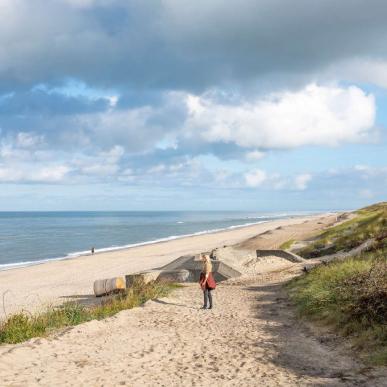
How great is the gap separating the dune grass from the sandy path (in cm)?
50

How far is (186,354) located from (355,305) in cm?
408

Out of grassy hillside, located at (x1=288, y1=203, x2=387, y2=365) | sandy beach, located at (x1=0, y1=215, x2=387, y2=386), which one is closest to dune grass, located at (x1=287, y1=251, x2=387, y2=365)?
grassy hillside, located at (x1=288, y1=203, x2=387, y2=365)

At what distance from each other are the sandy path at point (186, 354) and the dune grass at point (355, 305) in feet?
1.63

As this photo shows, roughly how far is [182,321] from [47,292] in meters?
16.8

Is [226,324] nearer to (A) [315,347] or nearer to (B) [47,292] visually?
(A) [315,347]

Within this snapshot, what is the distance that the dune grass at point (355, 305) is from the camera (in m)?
9.65

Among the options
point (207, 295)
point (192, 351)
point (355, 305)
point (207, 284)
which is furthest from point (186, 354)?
point (207, 295)

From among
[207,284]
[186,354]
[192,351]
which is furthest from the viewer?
[207,284]

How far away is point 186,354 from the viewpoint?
9805 millimetres

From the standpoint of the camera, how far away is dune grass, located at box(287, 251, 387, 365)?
9.65 metres

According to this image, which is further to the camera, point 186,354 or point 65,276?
point 65,276

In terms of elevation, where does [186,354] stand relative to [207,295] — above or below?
below

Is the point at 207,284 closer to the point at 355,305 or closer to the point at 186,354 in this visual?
the point at 355,305

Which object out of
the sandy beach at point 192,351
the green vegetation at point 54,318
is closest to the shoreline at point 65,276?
the green vegetation at point 54,318
